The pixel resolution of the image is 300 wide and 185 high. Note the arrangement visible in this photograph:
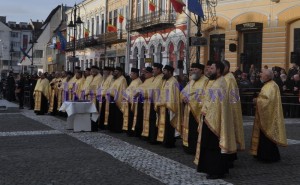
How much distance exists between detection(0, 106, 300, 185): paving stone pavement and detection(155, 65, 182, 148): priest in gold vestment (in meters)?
0.27

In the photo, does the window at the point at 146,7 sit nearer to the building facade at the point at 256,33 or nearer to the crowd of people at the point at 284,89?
the building facade at the point at 256,33

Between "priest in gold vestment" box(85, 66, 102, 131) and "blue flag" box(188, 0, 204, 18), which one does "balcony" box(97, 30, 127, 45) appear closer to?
"blue flag" box(188, 0, 204, 18)

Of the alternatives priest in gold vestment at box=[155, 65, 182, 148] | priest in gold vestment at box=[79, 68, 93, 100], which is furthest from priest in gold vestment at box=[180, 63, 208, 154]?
priest in gold vestment at box=[79, 68, 93, 100]

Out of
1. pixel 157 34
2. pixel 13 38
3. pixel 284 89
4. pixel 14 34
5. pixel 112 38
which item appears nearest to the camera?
pixel 284 89

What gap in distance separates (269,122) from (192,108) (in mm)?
1423

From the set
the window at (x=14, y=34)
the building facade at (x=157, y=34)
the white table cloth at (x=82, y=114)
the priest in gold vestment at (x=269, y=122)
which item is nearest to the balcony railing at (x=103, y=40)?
the building facade at (x=157, y=34)

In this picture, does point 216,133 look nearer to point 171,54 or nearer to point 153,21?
point 171,54

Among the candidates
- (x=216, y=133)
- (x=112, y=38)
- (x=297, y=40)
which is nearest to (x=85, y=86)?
(x=216, y=133)

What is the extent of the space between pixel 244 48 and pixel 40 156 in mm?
17474

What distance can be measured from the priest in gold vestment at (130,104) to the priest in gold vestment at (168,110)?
1531mm

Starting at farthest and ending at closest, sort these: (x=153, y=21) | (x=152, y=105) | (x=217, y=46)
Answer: (x=153, y=21)
(x=217, y=46)
(x=152, y=105)

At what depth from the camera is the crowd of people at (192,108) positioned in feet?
26.2

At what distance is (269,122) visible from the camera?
30.7 feet

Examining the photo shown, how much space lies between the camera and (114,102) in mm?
14102
